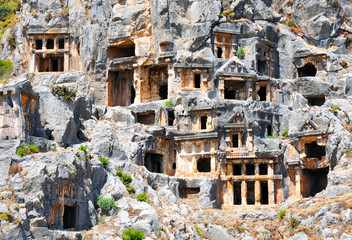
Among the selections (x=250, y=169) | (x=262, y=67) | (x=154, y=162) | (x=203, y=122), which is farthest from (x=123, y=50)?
(x=250, y=169)

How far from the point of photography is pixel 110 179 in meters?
41.0

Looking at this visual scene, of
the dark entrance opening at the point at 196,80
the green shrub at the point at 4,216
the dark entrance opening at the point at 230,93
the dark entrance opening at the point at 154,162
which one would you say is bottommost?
the green shrub at the point at 4,216

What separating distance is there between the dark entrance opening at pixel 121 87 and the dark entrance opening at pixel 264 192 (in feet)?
52.8

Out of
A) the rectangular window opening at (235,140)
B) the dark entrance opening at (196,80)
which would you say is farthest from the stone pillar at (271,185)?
the dark entrance opening at (196,80)

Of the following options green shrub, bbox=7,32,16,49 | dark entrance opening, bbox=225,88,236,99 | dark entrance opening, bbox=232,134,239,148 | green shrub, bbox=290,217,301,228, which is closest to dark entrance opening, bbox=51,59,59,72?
green shrub, bbox=7,32,16,49

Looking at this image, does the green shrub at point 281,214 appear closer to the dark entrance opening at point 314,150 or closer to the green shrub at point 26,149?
the dark entrance opening at point 314,150

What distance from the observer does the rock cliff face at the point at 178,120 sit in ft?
123

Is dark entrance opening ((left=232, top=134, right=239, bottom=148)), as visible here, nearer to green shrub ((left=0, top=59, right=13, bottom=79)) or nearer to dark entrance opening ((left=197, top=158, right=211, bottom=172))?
dark entrance opening ((left=197, top=158, right=211, bottom=172))

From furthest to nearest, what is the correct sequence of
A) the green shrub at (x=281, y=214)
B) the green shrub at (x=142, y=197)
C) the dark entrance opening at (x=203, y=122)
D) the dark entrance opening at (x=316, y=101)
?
the dark entrance opening at (x=316, y=101)
the dark entrance opening at (x=203, y=122)
the green shrub at (x=281, y=214)
the green shrub at (x=142, y=197)

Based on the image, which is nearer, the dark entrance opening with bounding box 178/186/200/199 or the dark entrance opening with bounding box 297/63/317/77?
the dark entrance opening with bounding box 178/186/200/199

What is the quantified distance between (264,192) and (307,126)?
741 cm

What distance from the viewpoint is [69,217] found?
1447 inches

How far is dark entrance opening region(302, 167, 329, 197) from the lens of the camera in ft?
168

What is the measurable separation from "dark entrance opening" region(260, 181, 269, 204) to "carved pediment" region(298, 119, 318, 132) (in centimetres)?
560
